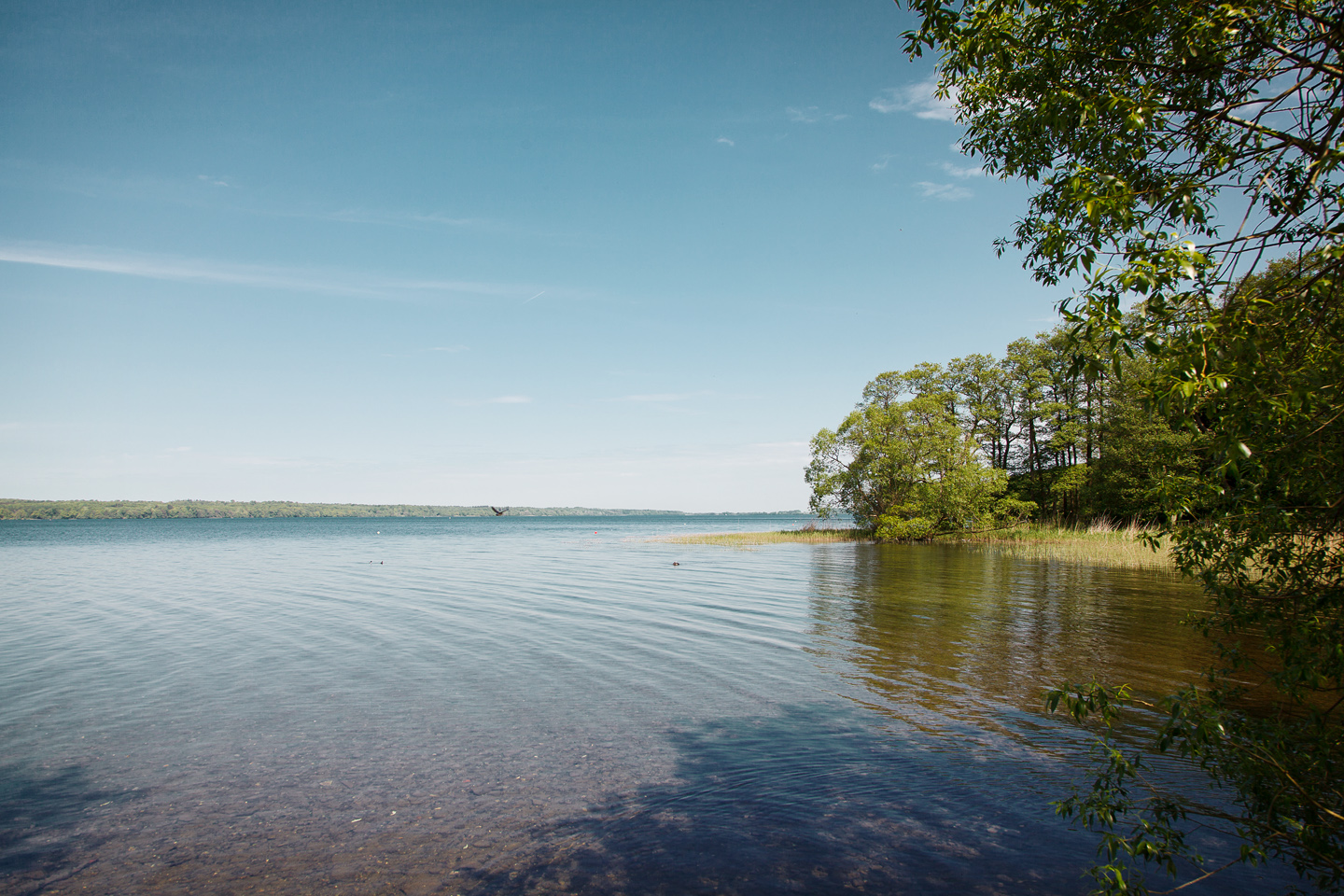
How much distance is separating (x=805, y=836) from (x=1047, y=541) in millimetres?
43838

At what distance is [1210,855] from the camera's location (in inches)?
230

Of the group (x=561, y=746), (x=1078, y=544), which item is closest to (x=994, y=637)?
(x=561, y=746)

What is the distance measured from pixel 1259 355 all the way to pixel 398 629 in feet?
59.3

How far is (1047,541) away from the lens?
4297 centimetres

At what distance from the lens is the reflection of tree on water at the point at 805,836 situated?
553 cm

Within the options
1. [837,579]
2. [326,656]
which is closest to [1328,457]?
[326,656]

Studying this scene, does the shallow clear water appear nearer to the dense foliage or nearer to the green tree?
the dense foliage

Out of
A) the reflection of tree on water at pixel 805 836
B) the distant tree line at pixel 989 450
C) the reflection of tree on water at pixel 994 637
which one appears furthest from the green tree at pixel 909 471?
the reflection of tree on water at pixel 805 836

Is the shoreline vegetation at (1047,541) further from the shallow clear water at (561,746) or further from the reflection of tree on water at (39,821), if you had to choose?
the reflection of tree on water at (39,821)

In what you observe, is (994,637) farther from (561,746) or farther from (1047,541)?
(1047,541)

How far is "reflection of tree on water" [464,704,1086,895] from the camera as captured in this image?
218 inches

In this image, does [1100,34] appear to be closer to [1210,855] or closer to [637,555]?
[1210,855]

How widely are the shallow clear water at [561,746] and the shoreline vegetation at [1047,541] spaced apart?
13849 millimetres

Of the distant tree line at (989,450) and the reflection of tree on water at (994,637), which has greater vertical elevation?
the distant tree line at (989,450)
